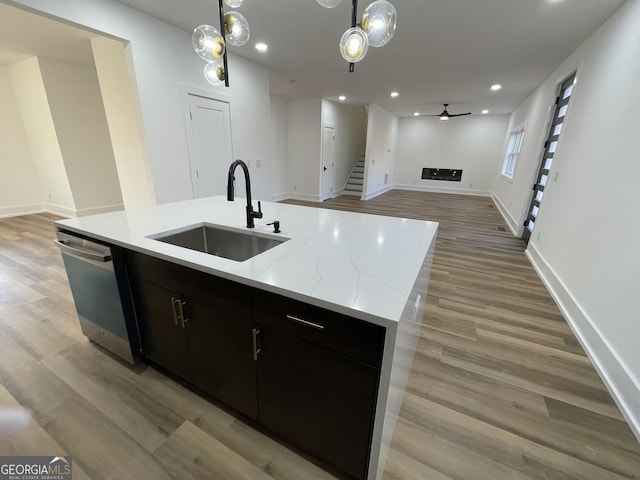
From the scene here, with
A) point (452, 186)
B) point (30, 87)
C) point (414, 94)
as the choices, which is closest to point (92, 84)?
point (30, 87)

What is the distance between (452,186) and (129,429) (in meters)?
10.6

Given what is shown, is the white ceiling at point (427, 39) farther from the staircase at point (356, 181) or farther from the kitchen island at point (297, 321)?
the staircase at point (356, 181)

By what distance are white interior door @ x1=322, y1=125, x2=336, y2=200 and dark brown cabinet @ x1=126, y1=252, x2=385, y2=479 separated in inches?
239

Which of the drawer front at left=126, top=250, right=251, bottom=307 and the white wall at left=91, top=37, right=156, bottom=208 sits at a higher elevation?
the white wall at left=91, top=37, right=156, bottom=208

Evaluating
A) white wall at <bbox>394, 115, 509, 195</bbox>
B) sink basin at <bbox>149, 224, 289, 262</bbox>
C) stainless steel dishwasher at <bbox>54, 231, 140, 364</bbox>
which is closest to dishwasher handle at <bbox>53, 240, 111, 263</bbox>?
stainless steel dishwasher at <bbox>54, 231, 140, 364</bbox>

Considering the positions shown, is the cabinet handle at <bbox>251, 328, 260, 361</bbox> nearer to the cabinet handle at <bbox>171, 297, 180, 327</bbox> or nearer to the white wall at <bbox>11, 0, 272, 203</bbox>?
the cabinet handle at <bbox>171, 297, 180, 327</bbox>

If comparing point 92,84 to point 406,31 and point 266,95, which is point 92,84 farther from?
point 406,31

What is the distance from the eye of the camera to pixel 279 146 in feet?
22.5

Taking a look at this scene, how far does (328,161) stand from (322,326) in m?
6.76

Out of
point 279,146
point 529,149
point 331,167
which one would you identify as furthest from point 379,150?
point 529,149

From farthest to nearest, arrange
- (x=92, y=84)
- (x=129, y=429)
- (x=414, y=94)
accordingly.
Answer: (x=414, y=94) < (x=92, y=84) < (x=129, y=429)

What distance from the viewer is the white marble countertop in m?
0.90

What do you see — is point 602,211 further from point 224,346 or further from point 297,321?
point 224,346

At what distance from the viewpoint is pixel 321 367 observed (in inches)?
39.3
